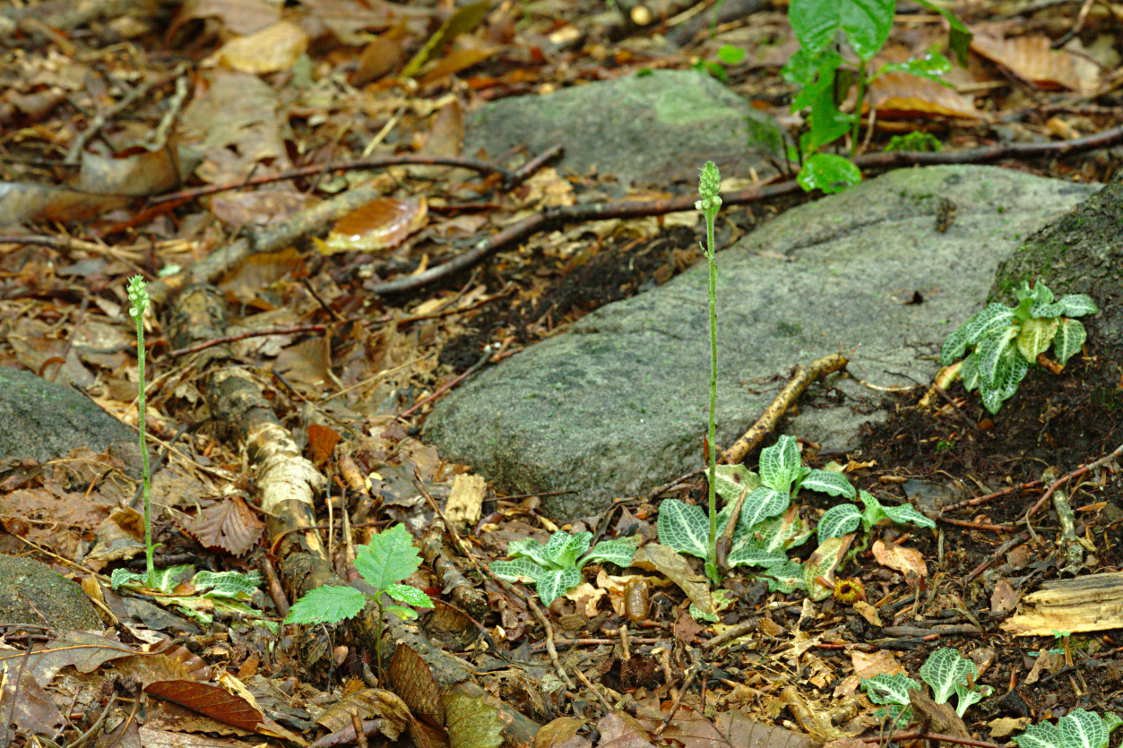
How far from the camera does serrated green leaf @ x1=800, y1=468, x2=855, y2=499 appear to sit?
9.34 ft

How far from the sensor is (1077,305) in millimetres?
2863

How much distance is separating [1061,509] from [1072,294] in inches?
26.4

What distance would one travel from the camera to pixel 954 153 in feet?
15.3

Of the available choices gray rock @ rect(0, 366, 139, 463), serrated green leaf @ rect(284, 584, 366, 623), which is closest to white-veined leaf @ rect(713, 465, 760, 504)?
serrated green leaf @ rect(284, 584, 366, 623)

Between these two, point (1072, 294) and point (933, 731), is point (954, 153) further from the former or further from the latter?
point (933, 731)

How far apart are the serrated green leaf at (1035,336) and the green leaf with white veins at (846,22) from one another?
1529mm

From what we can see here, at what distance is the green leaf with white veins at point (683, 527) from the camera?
2.79 m

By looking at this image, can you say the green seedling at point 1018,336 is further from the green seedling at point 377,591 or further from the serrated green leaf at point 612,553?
the green seedling at point 377,591

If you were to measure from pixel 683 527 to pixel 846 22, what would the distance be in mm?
2327

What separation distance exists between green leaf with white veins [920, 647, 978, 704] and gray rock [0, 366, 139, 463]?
97.4 inches

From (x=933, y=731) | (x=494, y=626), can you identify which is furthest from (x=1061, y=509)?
(x=494, y=626)

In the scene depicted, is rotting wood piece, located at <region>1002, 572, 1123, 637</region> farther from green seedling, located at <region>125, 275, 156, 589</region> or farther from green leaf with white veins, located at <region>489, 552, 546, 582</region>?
green seedling, located at <region>125, 275, 156, 589</region>

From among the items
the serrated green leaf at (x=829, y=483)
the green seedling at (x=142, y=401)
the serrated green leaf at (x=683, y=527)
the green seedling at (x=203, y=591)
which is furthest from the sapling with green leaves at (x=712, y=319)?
the green seedling at (x=142, y=401)

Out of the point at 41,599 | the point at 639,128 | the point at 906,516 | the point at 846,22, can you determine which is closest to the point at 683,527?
the point at 906,516
